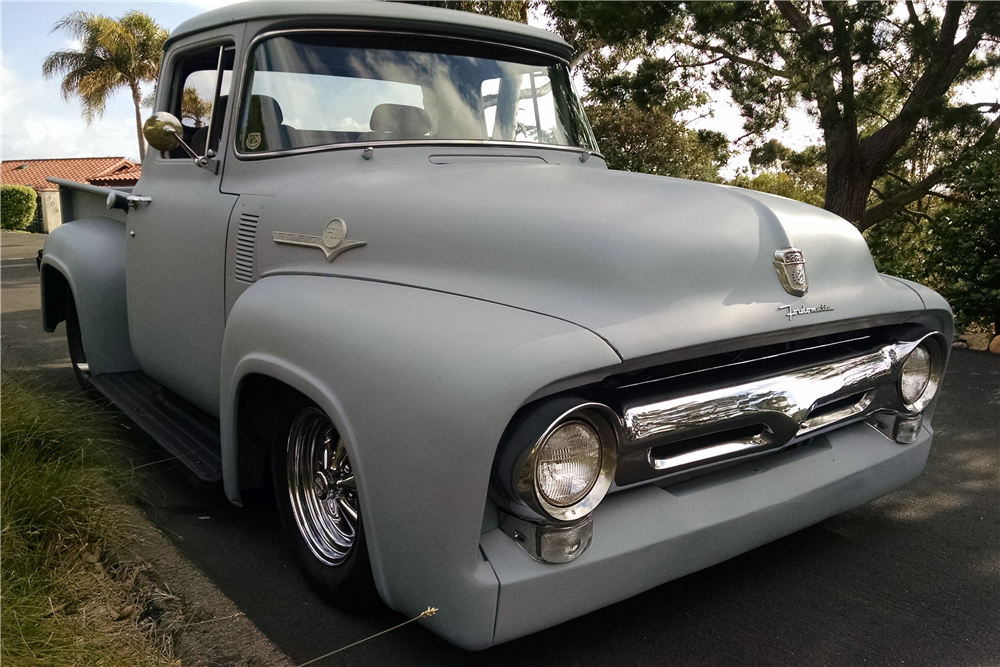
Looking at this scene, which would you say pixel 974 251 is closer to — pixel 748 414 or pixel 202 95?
pixel 748 414

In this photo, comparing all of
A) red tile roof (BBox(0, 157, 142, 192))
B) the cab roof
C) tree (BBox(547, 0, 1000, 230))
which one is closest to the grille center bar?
the cab roof

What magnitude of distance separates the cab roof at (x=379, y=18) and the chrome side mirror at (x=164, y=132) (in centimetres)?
46

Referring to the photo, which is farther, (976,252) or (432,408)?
(976,252)

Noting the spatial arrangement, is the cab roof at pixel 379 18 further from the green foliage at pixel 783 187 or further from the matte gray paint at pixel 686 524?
the green foliage at pixel 783 187

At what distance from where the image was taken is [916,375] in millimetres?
2977

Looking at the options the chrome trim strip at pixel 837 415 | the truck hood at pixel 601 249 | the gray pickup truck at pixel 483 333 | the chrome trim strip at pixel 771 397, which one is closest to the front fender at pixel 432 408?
the gray pickup truck at pixel 483 333

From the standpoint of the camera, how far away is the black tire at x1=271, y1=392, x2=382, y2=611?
2.44m

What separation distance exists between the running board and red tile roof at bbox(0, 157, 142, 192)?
148 ft

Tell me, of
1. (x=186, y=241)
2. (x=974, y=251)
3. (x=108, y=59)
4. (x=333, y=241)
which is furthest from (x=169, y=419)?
(x=108, y=59)

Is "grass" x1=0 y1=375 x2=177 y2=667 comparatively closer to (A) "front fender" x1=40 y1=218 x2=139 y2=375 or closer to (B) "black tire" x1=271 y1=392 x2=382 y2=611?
(B) "black tire" x1=271 y1=392 x2=382 y2=611

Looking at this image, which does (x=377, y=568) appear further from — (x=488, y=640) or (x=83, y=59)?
(x=83, y=59)

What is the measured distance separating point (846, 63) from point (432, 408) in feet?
30.3

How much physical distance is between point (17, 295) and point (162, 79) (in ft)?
22.7

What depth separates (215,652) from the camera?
91.5 inches
